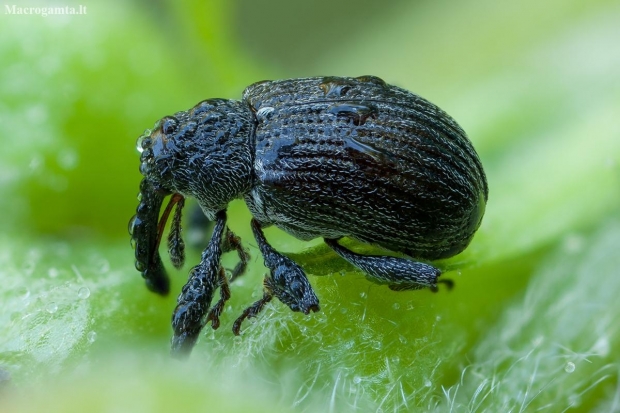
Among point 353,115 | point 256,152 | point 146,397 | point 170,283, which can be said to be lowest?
point 170,283

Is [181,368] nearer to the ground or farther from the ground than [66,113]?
nearer to the ground

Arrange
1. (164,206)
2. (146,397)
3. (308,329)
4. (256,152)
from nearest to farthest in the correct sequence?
(146,397) → (308,329) → (256,152) → (164,206)

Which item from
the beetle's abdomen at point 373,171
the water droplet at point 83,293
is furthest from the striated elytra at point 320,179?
the water droplet at point 83,293

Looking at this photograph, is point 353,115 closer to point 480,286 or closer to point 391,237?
point 391,237

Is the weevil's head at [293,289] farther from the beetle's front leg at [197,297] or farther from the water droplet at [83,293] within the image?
the water droplet at [83,293]

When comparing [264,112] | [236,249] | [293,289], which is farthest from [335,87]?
[293,289]

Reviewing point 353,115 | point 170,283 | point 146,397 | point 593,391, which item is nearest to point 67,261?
point 170,283
